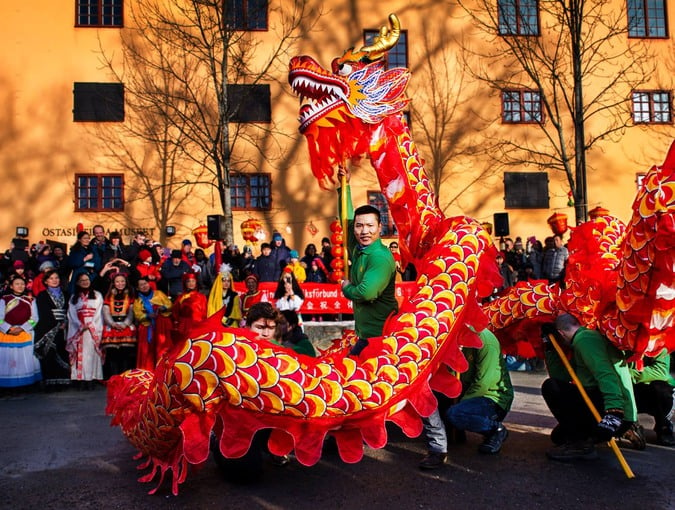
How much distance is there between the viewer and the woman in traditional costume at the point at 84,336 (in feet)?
27.0

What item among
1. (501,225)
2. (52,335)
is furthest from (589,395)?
(501,225)

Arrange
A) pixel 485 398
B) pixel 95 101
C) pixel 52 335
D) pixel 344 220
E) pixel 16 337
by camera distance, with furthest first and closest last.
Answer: pixel 95 101, pixel 52 335, pixel 16 337, pixel 344 220, pixel 485 398

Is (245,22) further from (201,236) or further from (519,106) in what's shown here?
(519,106)

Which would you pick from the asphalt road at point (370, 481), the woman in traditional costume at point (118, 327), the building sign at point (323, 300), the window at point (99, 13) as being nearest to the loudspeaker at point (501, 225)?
the building sign at point (323, 300)

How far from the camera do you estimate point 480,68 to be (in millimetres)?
17109

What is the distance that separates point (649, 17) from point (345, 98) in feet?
53.6

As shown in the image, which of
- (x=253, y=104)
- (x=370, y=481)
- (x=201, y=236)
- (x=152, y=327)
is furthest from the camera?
(x=253, y=104)

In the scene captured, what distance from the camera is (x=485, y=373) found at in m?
4.79

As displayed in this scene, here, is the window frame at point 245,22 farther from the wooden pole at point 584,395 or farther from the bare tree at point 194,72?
the wooden pole at point 584,395

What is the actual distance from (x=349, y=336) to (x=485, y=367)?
4.15 ft

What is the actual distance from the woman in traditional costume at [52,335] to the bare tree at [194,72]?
7756 millimetres

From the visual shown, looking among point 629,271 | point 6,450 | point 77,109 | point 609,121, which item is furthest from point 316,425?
point 609,121

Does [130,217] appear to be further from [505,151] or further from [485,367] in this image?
[485,367]

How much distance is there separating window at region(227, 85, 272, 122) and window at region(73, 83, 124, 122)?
2.92m
